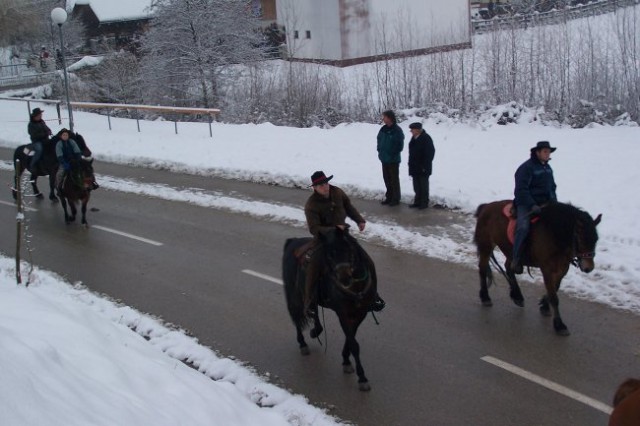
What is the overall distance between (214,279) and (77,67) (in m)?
36.6

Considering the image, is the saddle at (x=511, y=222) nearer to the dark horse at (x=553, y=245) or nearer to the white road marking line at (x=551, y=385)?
the dark horse at (x=553, y=245)

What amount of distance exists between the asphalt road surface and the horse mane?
49.1 inches

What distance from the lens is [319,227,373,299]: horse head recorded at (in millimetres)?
6883

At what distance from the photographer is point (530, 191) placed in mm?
8773


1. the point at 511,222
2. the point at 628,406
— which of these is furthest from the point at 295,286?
the point at 628,406

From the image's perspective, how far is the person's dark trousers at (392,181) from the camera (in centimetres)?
1462

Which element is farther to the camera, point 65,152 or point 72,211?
point 72,211

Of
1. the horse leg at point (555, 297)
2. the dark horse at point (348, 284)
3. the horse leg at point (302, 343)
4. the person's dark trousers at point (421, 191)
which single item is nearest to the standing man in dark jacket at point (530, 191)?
the horse leg at point (555, 297)

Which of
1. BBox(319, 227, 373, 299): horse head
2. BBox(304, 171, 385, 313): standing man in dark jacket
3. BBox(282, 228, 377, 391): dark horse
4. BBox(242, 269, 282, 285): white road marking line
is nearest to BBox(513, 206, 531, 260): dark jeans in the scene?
BBox(304, 171, 385, 313): standing man in dark jacket

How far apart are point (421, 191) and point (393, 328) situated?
614 cm

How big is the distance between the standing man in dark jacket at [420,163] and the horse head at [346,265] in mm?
7390

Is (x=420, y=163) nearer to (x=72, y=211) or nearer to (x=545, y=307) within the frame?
(x=545, y=307)

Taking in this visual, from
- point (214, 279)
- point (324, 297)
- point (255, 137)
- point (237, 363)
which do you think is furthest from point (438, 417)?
point (255, 137)

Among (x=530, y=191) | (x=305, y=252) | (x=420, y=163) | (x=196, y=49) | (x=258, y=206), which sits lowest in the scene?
(x=258, y=206)
